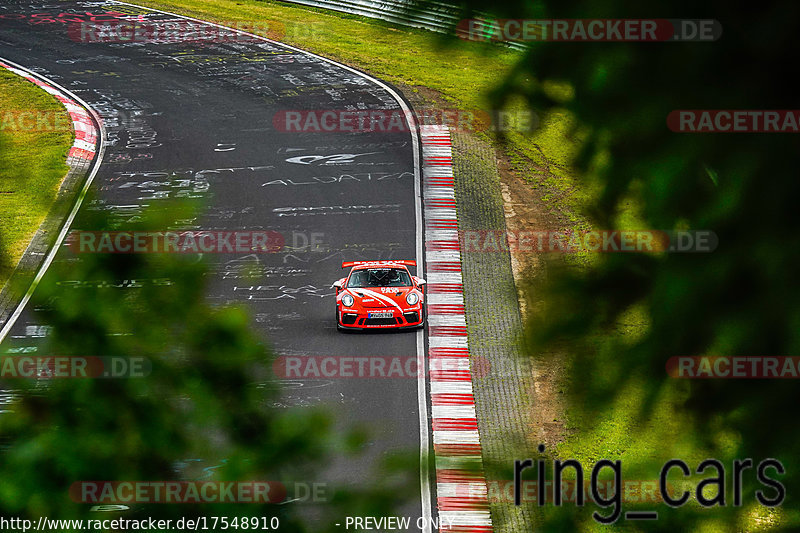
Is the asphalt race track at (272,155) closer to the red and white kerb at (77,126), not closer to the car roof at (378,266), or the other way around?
the red and white kerb at (77,126)

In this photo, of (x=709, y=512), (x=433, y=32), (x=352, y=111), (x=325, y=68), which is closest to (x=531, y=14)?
(x=433, y=32)

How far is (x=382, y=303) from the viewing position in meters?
17.9

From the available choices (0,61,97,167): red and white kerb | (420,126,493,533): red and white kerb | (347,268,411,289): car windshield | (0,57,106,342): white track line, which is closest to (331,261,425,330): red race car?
(347,268,411,289): car windshield

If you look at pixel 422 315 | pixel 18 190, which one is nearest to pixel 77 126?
pixel 422 315

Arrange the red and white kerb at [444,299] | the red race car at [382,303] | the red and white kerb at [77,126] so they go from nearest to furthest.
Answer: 1. the red and white kerb at [444,299]
2. the red race car at [382,303]
3. the red and white kerb at [77,126]

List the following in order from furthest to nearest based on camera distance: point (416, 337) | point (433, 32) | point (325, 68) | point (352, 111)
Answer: point (325, 68), point (352, 111), point (416, 337), point (433, 32)

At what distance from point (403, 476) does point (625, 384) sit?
15.2 inches

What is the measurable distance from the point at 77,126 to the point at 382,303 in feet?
47.9

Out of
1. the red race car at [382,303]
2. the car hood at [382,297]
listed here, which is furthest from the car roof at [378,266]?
the car hood at [382,297]

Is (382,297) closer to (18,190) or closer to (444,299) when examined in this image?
(444,299)

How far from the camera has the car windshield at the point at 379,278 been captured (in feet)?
59.9

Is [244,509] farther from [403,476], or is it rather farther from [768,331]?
[768,331]

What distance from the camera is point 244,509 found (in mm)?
1605

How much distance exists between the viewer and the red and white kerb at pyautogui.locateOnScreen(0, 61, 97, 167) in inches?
1019
